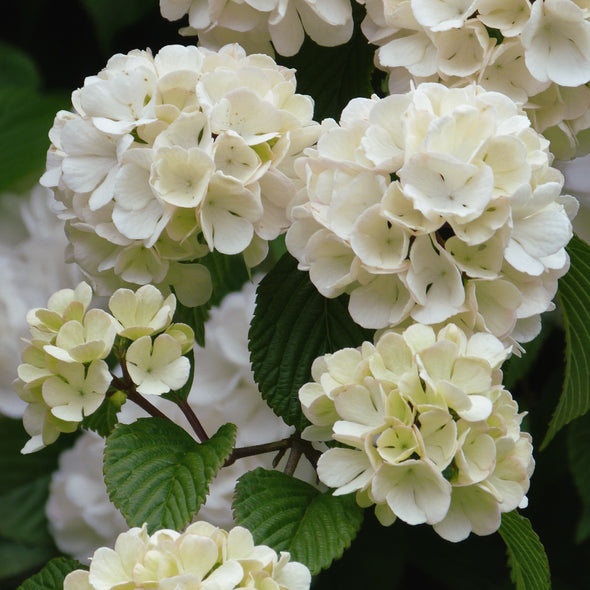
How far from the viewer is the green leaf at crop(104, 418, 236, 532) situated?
1.35 ft

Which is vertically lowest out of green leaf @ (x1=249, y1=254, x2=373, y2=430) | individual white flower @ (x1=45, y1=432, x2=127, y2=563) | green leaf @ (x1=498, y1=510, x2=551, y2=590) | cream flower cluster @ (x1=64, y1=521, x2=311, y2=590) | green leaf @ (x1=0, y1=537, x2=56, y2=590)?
green leaf @ (x1=0, y1=537, x2=56, y2=590)

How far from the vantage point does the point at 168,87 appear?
16.9 inches

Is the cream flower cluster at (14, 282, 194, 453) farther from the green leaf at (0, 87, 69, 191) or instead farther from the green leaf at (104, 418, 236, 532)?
the green leaf at (0, 87, 69, 191)

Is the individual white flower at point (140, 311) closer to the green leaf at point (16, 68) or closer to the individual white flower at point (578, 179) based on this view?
the individual white flower at point (578, 179)

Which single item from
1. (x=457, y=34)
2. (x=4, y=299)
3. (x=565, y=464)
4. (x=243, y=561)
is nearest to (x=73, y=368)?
(x=243, y=561)

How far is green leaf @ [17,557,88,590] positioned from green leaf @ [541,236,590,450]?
0.87 ft

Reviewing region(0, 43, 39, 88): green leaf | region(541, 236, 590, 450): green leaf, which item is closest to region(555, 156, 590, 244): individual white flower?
region(541, 236, 590, 450): green leaf

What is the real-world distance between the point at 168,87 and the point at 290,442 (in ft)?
0.59

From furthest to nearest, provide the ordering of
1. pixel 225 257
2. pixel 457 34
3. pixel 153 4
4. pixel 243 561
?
pixel 153 4
pixel 225 257
pixel 457 34
pixel 243 561

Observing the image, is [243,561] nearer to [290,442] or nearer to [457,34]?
[290,442]

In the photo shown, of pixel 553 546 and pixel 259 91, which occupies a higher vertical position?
pixel 259 91

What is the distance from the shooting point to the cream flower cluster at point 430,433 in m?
0.36

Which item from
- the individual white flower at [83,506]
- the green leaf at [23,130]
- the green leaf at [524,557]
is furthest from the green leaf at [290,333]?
the green leaf at [23,130]

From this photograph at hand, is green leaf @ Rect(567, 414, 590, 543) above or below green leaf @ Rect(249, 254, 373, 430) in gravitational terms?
below
